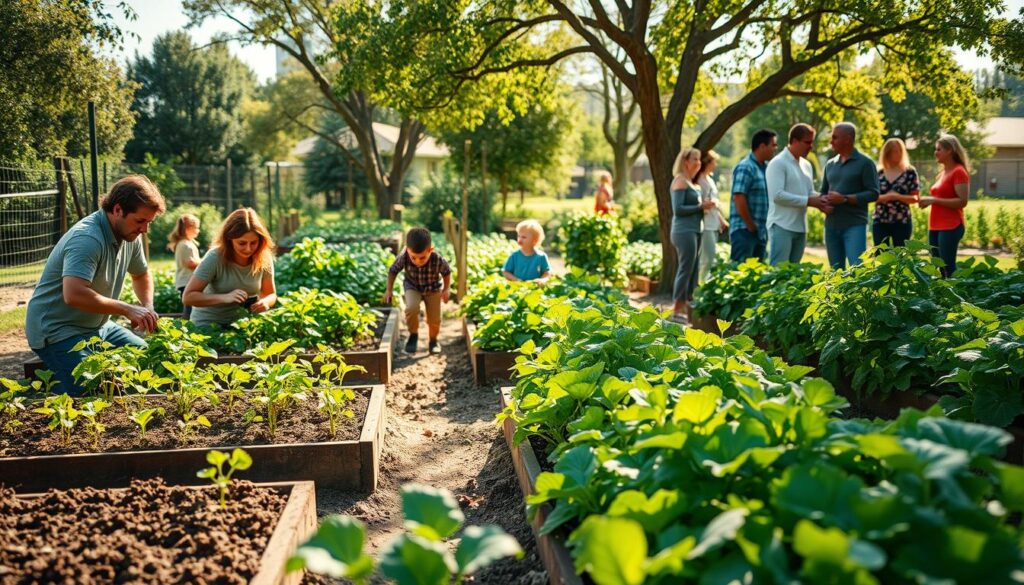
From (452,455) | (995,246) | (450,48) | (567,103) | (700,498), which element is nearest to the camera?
(700,498)

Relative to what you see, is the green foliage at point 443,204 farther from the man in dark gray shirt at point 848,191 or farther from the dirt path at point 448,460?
the dirt path at point 448,460

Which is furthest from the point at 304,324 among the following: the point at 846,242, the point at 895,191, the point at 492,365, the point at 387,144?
the point at 387,144

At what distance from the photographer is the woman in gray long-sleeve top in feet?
27.2

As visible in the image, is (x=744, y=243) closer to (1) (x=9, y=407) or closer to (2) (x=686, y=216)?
(2) (x=686, y=216)

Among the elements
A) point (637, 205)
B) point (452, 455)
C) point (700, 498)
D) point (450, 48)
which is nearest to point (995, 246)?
point (637, 205)

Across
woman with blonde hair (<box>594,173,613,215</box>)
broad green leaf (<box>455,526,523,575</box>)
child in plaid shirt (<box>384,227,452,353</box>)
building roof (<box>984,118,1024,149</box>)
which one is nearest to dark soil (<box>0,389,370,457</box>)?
broad green leaf (<box>455,526,523,575</box>)

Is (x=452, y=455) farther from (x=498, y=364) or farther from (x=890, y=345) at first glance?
(x=890, y=345)

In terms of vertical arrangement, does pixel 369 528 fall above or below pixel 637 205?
below

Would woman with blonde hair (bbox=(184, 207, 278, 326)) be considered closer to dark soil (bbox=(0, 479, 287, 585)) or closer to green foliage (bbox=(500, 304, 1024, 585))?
dark soil (bbox=(0, 479, 287, 585))

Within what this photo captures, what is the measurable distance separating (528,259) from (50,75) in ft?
20.2

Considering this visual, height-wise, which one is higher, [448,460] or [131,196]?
[131,196]

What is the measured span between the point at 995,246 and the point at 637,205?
8.55 meters

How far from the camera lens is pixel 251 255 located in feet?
19.6

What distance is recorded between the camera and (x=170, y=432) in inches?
156
